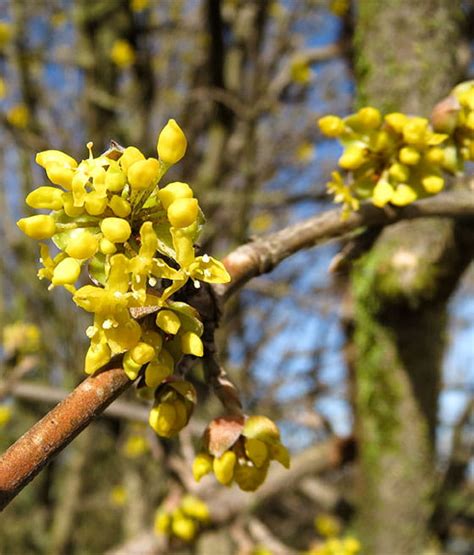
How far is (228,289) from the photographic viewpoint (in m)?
0.71

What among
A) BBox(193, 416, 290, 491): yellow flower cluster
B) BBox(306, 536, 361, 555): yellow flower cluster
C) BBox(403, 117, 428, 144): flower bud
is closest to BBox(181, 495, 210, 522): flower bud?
BBox(306, 536, 361, 555): yellow flower cluster

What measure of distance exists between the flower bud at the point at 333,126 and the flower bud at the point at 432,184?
146 millimetres

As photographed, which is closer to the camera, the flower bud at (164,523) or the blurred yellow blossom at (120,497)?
the flower bud at (164,523)

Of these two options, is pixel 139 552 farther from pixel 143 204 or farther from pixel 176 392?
pixel 143 204

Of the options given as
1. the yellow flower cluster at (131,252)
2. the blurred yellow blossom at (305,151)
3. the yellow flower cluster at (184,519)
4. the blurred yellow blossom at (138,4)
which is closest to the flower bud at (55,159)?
the yellow flower cluster at (131,252)

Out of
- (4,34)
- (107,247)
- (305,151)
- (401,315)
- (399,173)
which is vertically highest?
(107,247)

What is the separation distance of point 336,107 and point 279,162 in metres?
0.80

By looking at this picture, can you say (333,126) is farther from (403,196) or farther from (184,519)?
(184,519)

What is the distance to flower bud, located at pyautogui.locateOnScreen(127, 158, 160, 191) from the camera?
2.02 ft

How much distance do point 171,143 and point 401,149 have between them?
41cm

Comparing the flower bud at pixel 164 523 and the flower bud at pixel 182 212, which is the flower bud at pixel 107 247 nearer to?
the flower bud at pixel 182 212

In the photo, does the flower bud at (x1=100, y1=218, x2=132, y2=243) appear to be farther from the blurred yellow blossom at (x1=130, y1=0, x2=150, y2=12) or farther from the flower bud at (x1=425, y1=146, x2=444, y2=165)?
the blurred yellow blossom at (x1=130, y1=0, x2=150, y2=12)

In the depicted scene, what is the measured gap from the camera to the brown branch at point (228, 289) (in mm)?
512

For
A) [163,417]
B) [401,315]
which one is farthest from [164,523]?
[163,417]
